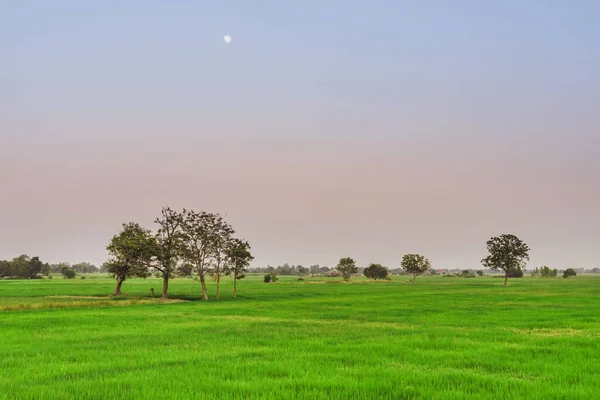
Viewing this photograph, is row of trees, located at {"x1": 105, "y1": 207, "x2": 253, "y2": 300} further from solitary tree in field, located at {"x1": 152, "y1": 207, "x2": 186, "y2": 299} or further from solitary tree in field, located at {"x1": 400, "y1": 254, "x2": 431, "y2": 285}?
solitary tree in field, located at {"x1": 400, "y1": 254, "x2": 431, "y2": 285}

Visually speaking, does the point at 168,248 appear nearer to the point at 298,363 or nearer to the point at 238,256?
the point at 238,256

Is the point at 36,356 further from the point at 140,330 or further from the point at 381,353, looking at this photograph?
the point at 381,353

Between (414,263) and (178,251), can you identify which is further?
(414,263)

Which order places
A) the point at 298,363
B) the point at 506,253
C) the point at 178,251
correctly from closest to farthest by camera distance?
the point at 298,363 < the point at 178,251 < the point at 506,253

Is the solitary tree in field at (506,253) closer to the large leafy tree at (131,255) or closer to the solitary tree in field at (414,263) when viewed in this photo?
the solitary tree in field at (414,263)

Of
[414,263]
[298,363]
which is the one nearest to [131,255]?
[298,363]

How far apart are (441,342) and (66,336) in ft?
70.0

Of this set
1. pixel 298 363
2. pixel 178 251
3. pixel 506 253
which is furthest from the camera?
pixel 506 253

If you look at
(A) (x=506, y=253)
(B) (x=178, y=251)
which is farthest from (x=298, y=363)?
(A) (x=506, y=253)

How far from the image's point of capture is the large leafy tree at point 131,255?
74.3 meters

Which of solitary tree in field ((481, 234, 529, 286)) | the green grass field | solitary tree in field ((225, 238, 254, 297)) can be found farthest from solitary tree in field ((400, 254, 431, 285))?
the green grass field

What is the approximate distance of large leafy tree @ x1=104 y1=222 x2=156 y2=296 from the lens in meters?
74.3

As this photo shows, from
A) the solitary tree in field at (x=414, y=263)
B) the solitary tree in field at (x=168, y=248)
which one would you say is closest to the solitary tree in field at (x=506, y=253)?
the solitary tree in field at (x=414, y=263)

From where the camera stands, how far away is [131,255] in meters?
74.8
